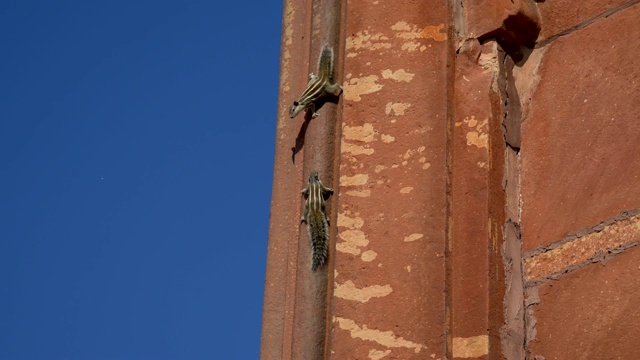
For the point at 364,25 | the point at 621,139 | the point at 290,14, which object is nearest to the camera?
the point at 621,139

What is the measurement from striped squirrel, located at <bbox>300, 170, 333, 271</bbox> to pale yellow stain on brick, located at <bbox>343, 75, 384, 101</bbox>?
246 millimetres

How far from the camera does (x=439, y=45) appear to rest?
4.23m

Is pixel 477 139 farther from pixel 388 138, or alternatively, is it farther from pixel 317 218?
pixel 317 218

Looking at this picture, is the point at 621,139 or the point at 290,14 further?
the point at 290,14

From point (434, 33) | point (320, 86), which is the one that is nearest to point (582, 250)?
point (434, 33)

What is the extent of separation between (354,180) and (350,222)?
128 mm

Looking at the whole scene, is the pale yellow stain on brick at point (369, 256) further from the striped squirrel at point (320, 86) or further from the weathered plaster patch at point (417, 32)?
the weathered plaster patch at point (417, 32)

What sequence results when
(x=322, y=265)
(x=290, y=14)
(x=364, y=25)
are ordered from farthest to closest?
(x=290, y=14) < (x=364, y=25) < (x=322, y=265)

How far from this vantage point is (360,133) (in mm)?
4199

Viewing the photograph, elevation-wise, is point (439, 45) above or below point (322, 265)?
above

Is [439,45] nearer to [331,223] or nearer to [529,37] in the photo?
[529,37]

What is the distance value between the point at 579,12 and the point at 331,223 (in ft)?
2.93

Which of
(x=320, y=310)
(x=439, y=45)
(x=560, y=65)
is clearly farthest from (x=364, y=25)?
(x=320, y=310)

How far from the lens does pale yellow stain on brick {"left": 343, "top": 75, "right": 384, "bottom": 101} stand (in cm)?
426
